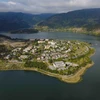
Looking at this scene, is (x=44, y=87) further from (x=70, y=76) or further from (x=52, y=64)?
(x=52, y=64)

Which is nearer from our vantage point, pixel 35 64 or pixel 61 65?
pixel 61 65

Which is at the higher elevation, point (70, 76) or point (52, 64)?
point (70, 76)

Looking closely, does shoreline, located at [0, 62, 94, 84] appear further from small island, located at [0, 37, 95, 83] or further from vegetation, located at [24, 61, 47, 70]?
vegetation, located at [24, 61, 47, 70]

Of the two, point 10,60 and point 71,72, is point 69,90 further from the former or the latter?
point 10,60

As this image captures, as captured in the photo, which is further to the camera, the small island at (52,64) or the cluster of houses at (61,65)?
the cluster of houses at (61,65)

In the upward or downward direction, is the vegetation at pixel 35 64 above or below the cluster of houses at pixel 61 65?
below

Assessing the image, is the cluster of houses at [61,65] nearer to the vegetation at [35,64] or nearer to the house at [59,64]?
the house at [59,64]

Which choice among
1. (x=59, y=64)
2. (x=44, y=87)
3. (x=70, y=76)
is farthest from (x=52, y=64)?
(x=44, y=87)

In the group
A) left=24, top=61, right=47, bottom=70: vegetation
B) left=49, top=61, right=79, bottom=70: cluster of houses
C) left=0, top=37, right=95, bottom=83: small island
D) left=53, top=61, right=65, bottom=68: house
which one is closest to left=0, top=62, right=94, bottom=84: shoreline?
left=0, top=37, right=95, bottom=83: small island

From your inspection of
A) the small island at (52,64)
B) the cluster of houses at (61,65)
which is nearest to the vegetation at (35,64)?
the small island at (52,64)

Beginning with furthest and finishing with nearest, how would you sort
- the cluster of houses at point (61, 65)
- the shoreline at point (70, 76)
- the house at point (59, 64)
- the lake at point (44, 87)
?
the house at point (59, 64) < the cluster of houses at point (61, 65) < the shoreline at point (70, 76) < the lake at point (44, 87)

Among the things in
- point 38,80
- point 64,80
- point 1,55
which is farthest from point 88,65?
point 1,55
